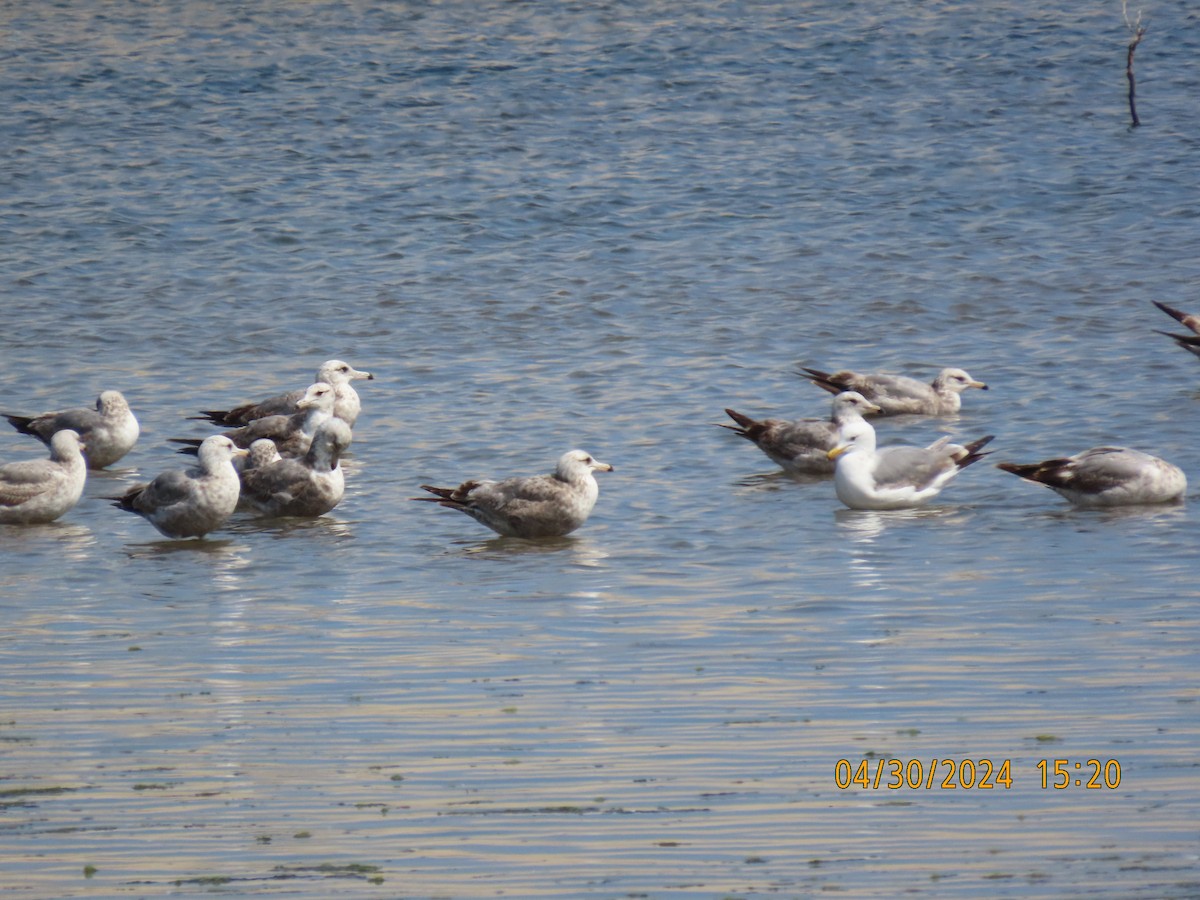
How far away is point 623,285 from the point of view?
25078 millimetres

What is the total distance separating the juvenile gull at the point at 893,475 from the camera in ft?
43.5

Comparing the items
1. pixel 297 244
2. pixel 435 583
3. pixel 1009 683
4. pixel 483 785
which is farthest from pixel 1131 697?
pixel 297 244

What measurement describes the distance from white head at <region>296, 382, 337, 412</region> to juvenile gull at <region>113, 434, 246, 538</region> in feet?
9.22

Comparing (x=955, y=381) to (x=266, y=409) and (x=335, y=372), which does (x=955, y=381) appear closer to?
(x=335, y=372)

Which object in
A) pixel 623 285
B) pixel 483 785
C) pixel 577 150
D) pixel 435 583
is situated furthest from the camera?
pixel 577 150

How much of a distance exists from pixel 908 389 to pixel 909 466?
4506 millimetres

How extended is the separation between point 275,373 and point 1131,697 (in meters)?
13.7

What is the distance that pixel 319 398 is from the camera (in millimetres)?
16078

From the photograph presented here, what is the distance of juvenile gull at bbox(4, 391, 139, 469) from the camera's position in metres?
15.3

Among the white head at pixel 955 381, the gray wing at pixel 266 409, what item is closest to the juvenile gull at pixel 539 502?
the gray wing at pixel 266 409

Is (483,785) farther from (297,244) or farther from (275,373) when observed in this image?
(297,244)

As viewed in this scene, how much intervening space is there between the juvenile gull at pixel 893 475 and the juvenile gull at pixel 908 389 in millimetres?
3886

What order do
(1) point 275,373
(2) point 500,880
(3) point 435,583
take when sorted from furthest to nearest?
(1) point 275,373 < (3) point 435,583 < (2) point 500,880

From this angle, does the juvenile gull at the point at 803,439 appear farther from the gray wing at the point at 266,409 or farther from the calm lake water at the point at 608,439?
the gray wing at the point at 266,409
